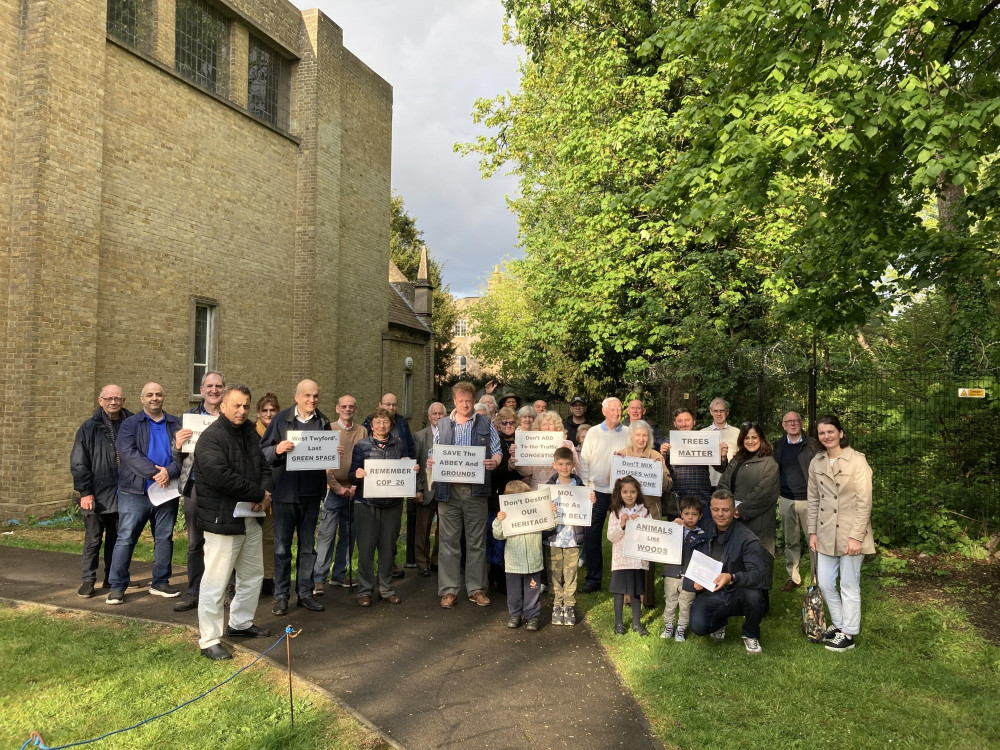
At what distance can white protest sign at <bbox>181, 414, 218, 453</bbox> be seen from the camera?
664 centimetres

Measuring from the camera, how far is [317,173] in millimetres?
18594

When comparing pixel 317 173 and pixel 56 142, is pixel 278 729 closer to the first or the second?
pixel 56 142

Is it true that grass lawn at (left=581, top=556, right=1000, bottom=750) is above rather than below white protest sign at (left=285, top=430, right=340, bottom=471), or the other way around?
below

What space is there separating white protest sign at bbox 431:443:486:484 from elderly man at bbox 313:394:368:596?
940 mm

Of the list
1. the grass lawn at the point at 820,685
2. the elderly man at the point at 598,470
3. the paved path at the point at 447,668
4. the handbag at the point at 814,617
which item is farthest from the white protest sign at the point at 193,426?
the handbag at the point at 814,617

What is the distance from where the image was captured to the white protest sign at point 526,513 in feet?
21.2

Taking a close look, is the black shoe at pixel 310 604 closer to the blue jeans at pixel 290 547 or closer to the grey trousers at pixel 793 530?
the blue jeans at pixel 290 547

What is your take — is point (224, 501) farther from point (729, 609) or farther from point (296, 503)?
point (729, 609)

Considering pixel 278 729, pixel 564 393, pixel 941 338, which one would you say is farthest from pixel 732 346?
pixel 278 729

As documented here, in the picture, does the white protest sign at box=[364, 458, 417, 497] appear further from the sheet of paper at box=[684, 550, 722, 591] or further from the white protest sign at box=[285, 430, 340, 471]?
the sheet of paper at box=[684, 550, 722, 591]

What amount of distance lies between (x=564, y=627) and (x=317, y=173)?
15488 millimetres

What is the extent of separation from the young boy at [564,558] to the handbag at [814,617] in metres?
2.13

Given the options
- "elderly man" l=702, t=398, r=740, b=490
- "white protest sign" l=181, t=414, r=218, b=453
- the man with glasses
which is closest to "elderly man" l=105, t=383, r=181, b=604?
"white protest sign" l=181, t=414, r=218, b=453

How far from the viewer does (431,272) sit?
46.1 metres
